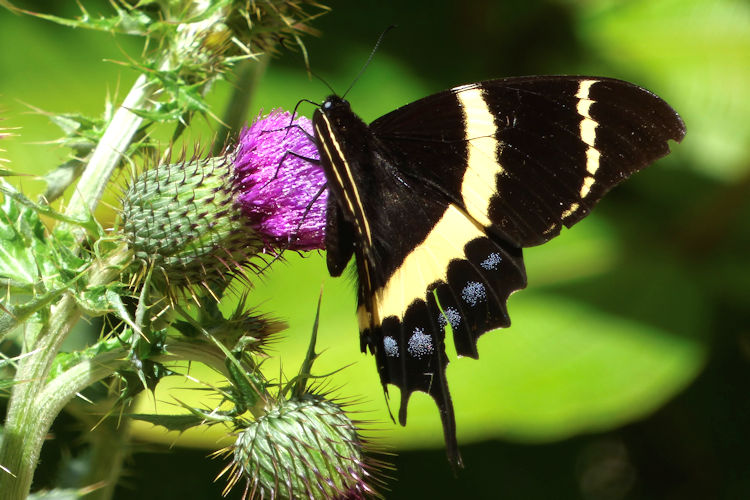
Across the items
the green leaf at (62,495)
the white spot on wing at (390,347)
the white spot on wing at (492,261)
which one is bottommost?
the green leaf at (62,495)

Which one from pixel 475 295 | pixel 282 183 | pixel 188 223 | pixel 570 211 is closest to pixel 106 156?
pixel 188 223

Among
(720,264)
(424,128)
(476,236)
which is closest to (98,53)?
(424,128)

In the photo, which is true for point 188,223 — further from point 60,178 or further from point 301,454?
point 301,454

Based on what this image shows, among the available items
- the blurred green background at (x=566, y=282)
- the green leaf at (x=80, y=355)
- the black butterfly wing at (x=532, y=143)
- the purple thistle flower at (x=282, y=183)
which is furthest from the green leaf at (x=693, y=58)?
the green leaf at (x=80, y=355)

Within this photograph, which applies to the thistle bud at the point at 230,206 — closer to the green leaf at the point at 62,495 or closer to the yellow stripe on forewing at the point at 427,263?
the yellow stripe on forewing at the point at 427,263

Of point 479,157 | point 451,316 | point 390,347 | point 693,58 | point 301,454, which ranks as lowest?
point 301,454

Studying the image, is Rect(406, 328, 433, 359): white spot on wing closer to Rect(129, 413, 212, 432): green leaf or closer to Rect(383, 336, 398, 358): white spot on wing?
Rect(383, 336, 398, 358): white spot on wing

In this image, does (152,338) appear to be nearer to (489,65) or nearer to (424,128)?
(424,128)
